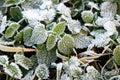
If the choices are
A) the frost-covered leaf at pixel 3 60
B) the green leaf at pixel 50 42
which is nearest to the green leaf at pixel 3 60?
the frost-covered leaf at pixel 3 60

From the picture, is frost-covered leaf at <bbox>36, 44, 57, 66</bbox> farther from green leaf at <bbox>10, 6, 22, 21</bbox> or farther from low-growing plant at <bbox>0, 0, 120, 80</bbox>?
green leaf at <bbox>10, 6, 22, 21</bbox>

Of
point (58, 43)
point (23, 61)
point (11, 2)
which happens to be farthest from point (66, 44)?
point (11, 2)

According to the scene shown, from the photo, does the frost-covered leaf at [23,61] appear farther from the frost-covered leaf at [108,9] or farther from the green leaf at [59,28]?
the frost-covered leaf at [108,9]

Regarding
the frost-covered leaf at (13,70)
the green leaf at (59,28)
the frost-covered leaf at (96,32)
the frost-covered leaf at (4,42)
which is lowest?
the frost-covered leaf at (13,70)

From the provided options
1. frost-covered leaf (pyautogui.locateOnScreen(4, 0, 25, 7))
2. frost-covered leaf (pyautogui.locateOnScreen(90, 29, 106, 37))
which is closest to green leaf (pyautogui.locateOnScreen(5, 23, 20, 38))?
frost-covered leaf (pyautogui.locateOnScreen(4, 0, 25, 7))

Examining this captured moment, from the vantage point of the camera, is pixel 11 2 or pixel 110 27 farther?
pixel 11 2

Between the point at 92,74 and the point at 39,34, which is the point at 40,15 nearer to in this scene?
the point at 39,34

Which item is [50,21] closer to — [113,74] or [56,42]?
[56,42]
